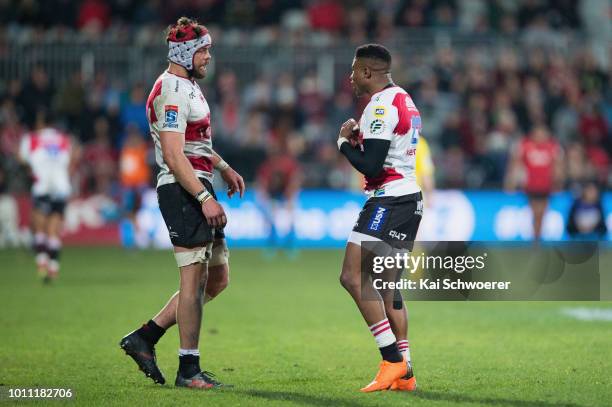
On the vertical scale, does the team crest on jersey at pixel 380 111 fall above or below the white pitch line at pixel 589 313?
above

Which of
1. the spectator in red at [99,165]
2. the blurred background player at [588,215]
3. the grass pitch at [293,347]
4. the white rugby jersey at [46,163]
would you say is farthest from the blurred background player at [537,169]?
the white rugby jersey at [46,163]

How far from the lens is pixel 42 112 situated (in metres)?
16.5

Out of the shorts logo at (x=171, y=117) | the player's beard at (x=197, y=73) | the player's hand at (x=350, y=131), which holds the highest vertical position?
the player's beard at (x=197, y=73)

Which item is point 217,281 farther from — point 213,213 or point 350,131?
point 350,131

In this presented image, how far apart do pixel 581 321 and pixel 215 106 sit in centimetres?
1375

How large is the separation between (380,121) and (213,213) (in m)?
1.30

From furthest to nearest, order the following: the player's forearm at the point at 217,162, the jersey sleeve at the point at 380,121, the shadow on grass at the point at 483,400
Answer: the player's forearm at the point at 217,162 → the jersey sleeve at the point at 380,121 → the shadow on grass at the point at 483,400

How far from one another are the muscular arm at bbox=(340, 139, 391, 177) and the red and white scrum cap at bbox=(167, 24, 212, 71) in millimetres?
1372

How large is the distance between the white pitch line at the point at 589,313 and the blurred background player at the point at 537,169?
744 centimetres

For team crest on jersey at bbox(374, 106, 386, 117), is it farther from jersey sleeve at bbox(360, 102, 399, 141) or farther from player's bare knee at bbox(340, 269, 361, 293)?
player's bare knee at bbox(340, 269, 361, 293)

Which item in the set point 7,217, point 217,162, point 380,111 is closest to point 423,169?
point 217,162

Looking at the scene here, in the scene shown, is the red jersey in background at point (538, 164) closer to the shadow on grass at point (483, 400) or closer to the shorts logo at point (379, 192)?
the shorts logo at point (379, 192)

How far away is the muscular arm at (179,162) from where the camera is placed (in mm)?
7531

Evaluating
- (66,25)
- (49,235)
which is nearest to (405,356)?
(49,235)
